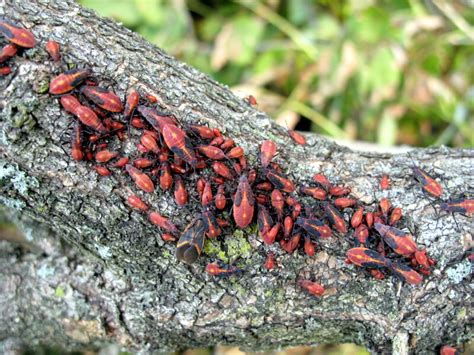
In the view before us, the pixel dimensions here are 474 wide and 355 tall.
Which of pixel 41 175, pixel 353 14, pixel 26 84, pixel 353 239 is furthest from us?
pixel 353 14

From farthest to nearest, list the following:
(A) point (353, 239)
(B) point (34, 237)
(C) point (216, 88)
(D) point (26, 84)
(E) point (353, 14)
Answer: (E) point (353, 14) < (B) point (34, 237) < (C) point (216, 88) < (A) point (353, 239) < (D) point (26, 84)

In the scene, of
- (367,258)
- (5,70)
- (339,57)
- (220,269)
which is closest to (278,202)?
(220,269)

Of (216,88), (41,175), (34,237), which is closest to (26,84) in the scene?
(41,175)

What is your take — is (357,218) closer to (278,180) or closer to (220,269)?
(278,180)

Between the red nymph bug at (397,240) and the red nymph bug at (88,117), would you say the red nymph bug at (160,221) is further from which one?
the red nymph bug at (397,240)

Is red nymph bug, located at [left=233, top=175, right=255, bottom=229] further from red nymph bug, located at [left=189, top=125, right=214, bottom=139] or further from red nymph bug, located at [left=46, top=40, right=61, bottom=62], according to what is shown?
red nymph bug, located at [left=46, top=40, right=61, bottom=62]

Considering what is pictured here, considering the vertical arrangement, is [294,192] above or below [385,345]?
above

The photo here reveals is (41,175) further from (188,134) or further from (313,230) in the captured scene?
(313,230)
